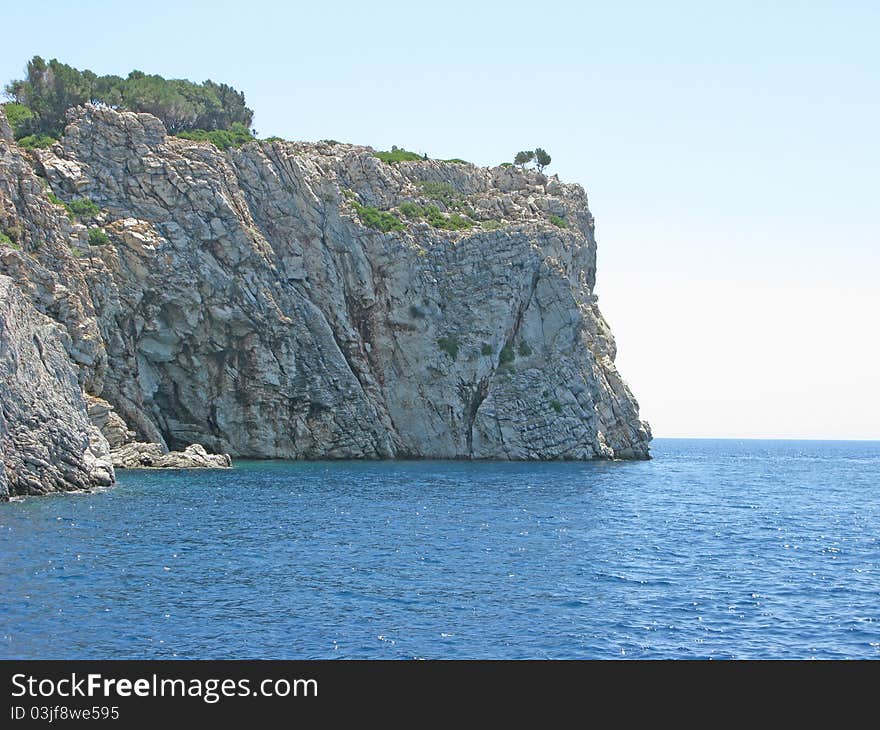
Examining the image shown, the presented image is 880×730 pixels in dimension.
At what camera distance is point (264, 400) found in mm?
98688

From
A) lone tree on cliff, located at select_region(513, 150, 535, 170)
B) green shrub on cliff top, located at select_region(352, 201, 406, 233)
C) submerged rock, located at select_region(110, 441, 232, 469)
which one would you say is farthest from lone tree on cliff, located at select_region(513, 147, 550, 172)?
submerged rock, located at select_region(110, 441, 232, 469)

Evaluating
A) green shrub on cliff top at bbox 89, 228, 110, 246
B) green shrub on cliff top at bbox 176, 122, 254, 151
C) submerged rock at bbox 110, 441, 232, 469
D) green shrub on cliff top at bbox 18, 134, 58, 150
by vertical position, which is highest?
green shrub on cliff top at bbox 176, 122, 254, 151

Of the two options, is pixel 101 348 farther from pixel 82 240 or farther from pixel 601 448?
pixel 601 448

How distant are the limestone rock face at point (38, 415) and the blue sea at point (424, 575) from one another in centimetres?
266

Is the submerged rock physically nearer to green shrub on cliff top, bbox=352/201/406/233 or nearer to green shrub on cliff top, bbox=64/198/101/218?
green shrub on cliff top, bbox=64/198/101/218

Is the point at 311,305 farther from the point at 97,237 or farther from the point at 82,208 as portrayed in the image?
the point at 82,208

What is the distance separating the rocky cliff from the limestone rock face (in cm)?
1274

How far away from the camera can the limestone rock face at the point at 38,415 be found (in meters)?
57.6

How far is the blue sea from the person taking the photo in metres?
28.5

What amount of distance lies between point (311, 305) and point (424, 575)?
65.8 meters

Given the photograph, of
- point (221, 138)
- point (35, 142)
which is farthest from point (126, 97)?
point (35, 142)

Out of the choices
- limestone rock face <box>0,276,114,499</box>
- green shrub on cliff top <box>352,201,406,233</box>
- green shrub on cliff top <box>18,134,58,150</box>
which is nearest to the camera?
limestone rock face <box>0,276,114,499</box>
